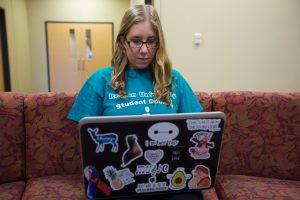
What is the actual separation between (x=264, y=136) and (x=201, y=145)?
2.60 ft

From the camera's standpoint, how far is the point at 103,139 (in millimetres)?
837

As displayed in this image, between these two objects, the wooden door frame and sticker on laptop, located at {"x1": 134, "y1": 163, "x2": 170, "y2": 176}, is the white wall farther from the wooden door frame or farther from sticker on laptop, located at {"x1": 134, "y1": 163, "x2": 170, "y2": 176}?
the wooden door frame

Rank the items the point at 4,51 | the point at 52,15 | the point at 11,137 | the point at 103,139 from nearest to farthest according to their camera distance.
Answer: the point at 103,139, the point at 11,137, the point at 4,51, the point at 52,15

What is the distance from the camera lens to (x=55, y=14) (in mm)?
5309

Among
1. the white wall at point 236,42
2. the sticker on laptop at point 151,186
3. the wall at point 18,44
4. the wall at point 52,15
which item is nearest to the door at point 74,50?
the wall at point 52,15

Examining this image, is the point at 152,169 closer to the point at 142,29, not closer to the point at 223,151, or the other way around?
the point at 142,29

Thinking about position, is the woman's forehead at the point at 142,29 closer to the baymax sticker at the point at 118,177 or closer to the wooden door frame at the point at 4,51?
the baymax sticker at the point at 118,177

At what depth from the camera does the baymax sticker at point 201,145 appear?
2.87ft

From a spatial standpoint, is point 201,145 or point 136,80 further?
point 136,80

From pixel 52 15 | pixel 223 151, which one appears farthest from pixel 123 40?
pixel 52 15

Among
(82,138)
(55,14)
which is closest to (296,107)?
(82,138)

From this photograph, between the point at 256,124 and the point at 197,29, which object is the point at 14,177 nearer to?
the point at 256,124

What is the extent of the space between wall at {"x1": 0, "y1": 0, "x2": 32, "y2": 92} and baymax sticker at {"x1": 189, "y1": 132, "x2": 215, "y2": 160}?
4.10 meters

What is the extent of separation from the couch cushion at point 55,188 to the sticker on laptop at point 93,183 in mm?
399
